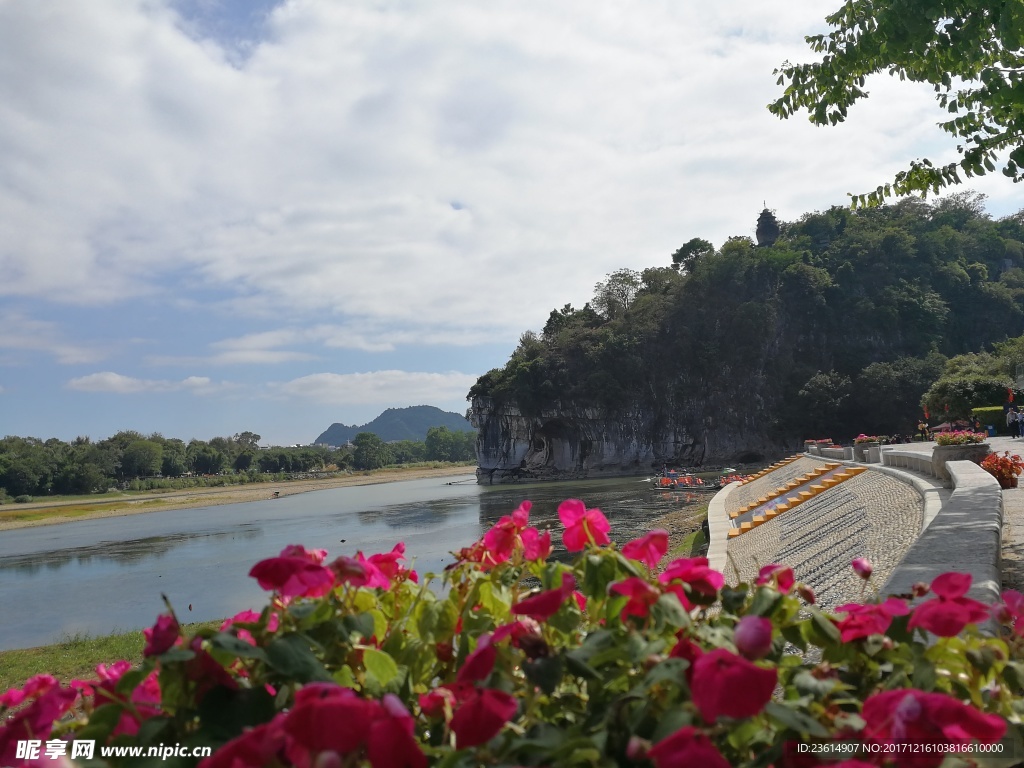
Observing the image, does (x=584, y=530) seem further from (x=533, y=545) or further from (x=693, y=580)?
(x=693, y=580)

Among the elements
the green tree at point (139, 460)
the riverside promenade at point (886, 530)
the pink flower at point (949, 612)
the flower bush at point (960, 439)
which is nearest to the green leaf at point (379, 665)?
the riverside promenade at point (886, 530)

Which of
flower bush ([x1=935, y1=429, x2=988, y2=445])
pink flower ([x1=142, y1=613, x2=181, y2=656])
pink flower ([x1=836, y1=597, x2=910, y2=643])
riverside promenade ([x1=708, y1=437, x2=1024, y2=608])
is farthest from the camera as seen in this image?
flower bush ([x1=935, y1=429, x2=988, y2=445])

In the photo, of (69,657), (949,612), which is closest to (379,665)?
(949,612)

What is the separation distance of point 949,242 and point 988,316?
10572mm

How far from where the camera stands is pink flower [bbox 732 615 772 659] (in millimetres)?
1160

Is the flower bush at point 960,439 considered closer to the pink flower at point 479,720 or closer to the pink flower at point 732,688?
the pink flower at point 732,688

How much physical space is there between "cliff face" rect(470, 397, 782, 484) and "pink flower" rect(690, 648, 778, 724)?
7688 cm

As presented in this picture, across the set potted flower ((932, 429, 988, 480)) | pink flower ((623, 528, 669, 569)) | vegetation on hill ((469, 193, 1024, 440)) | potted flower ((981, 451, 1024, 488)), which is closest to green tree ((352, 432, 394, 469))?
vegetation on hill ((469, 193, 1024, 440))

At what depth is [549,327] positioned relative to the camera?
292ft

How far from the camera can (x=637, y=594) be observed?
1319mm

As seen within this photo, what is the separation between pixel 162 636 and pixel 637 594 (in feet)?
2.55

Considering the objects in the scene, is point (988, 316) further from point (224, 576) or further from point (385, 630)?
point (385, 630)

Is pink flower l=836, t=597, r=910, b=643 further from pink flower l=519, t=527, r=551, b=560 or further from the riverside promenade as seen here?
pink flower l=519, t=527, r=551, b=560

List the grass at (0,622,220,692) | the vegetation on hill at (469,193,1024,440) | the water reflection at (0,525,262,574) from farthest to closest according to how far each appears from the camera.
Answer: the vegetation on hill at (469,193,1024,440), the water reflection at (0,525,262,574), the grass at (0,622,220,692)
